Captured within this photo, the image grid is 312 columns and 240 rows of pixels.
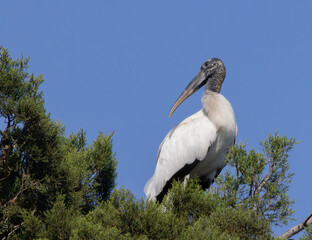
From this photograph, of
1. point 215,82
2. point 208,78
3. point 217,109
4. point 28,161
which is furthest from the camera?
point 208,78

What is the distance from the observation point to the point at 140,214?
20.7ft

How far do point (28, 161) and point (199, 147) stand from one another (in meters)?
2.67

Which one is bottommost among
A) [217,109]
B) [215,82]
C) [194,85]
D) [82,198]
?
[82,198]

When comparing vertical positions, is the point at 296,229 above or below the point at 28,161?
below

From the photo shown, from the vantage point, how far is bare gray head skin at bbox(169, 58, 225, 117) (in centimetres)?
963

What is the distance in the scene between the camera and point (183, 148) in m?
8.84

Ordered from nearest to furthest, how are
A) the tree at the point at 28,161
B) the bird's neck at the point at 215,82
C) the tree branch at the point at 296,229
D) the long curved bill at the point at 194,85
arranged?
1. the tree branch at the point at 296,229
2. the tree at the point at 28,161
3. the bird's neck at the point at 215,82
4. the long curved bill at the point at 194,85

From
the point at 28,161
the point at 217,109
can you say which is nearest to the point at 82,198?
the point at 28,161

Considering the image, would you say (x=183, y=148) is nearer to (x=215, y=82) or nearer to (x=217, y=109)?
(x=217, y=109)

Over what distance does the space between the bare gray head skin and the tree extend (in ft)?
9.23

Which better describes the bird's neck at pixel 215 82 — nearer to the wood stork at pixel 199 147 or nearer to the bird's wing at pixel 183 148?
the wood stork at pixel 199 147

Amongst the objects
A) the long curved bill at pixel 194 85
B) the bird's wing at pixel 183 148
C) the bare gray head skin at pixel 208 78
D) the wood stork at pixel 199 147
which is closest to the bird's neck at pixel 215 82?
the bare gray head skin at pixel 208 78

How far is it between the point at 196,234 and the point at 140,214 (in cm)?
71

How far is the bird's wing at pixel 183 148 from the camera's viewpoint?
28.3 feet
